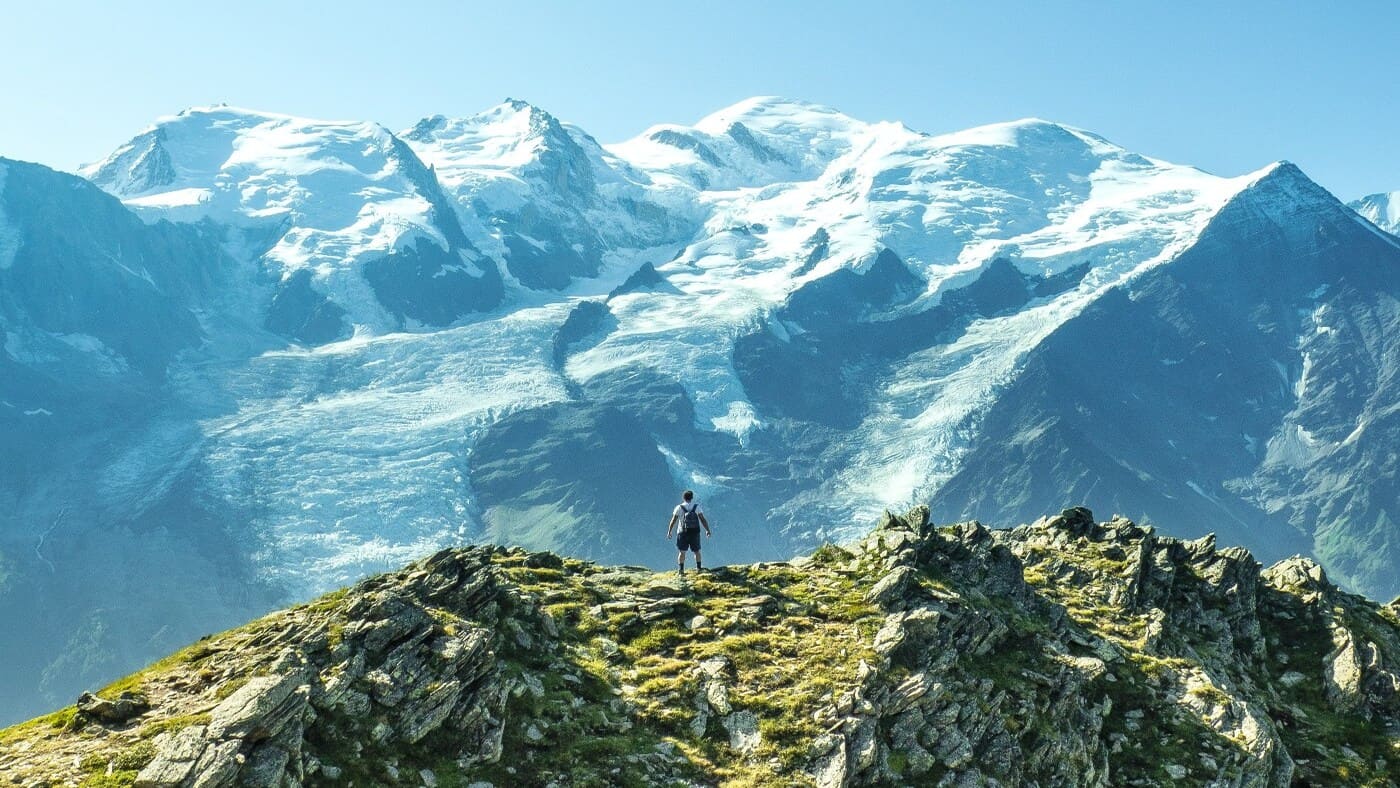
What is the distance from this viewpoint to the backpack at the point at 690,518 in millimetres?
45250

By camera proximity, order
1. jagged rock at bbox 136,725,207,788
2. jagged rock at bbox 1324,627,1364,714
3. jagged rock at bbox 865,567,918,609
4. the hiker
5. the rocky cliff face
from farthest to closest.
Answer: the hiker
jagged rock at bbox 1324,627,1364,714
jagged rock at bbox 865,567,918,609
the rocky cliff face
jagged rock at bbox 136,725,207,788

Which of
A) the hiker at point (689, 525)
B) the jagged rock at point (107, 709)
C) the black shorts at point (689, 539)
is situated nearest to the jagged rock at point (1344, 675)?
the hiker at point (689, 525)

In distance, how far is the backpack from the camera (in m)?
45.2

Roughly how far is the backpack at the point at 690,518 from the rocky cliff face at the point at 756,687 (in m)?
2.22

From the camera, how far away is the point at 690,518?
45469 millimetres

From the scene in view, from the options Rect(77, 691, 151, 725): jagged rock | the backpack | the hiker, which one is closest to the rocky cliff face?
Rect(77, 691, 151, 725): jagged rock

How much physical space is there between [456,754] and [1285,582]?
145 feet

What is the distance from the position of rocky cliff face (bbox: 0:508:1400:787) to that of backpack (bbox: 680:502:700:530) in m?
2.22

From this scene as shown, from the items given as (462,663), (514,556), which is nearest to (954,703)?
(462,663)

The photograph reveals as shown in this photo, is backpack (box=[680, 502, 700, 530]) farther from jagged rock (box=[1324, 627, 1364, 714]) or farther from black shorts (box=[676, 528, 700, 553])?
jagged rock (box=[1324, 627, 1364, 714])

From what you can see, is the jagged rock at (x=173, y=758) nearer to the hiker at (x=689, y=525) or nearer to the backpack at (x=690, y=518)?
the hiker at (x=689, y=525)

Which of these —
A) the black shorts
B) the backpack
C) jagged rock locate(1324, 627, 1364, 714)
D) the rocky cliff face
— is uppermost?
the backpack

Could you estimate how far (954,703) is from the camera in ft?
115

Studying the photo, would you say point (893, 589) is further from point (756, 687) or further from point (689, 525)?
point (689, 525)
